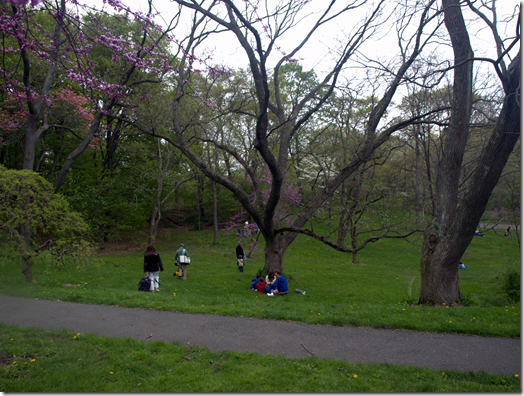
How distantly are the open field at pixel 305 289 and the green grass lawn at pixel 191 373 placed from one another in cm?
199

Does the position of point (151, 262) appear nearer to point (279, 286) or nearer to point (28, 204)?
point (28, 204)

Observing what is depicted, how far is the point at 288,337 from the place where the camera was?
17.6ft

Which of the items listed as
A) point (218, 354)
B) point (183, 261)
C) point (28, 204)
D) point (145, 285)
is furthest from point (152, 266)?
point (218, 354)

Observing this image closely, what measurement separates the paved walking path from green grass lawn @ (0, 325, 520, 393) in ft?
1.18

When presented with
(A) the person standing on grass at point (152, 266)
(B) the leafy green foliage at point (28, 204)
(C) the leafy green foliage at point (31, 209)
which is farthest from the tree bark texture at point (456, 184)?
(B) the leafy green foliage at point (28, 204)

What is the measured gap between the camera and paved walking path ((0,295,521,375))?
15.2ft

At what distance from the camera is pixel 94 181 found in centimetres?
2162

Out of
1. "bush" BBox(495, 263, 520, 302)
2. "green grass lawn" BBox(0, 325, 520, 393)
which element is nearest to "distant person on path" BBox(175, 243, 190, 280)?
"green grass lawn" BBox(0, 325, 520, 393)

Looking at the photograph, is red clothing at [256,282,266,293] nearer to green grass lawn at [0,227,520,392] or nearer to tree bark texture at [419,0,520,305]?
green grass lawn at [0,227,520,392]

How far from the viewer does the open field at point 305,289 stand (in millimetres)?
6414

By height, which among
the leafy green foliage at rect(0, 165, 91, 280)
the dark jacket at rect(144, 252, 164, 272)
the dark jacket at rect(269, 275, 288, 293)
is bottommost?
the dark jacket at rect(269, 275, 288, 293)

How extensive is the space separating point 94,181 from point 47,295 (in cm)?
1531

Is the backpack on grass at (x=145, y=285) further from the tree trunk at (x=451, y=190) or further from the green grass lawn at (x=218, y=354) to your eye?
the tree trunk at (x=451, y=190)

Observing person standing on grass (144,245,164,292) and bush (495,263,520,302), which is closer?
bush (495,263,520,302)
